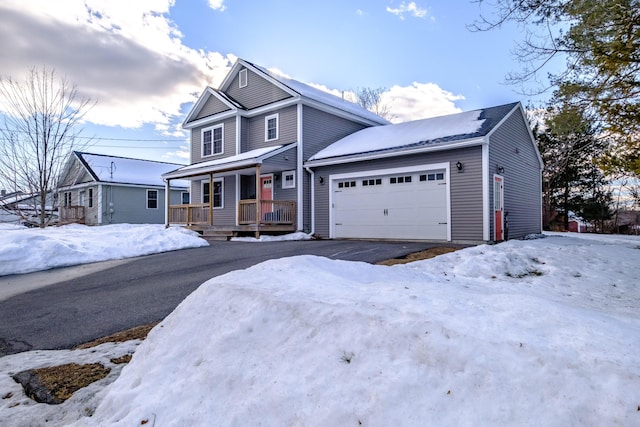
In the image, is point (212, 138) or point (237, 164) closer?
point (237, 164)

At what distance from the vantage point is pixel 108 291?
20.0 ft

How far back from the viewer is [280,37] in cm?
1311

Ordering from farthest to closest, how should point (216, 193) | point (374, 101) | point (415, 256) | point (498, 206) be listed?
point (374, 101), point (216, 193), point (498, 206), point (415, 256)

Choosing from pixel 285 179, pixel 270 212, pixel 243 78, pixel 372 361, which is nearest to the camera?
pixel 372 361

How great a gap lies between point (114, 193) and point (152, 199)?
7.69ft

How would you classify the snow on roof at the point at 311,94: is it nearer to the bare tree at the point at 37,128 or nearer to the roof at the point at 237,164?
the roof at the point at 237,164

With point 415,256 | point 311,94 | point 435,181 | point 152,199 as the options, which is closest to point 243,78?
point 311,94

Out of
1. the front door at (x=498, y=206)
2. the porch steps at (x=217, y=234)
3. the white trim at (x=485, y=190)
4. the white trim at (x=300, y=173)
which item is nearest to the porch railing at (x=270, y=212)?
the white trim at (x=300, y=173)

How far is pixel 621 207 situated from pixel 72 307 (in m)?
32.3

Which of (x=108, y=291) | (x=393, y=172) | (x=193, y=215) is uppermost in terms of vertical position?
(x=393, y=172)

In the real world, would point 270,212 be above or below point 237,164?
below

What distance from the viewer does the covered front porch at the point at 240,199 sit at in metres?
13.3

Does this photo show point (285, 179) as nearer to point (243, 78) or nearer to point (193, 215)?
point (193, 215)

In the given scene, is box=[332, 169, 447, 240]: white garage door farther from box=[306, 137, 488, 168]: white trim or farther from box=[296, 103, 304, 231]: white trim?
box=[296, 103, 304, 231]: white trim
